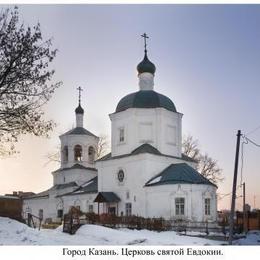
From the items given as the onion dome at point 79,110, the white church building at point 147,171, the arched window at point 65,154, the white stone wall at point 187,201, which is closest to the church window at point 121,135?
the white church building at point 147,171

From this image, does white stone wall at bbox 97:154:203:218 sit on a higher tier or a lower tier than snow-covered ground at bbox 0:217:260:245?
higher

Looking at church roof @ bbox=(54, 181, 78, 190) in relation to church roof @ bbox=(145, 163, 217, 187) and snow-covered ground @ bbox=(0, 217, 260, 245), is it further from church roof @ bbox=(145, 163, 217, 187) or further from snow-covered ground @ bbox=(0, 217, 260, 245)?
snow-covered ground @ bbox=(0, 217, 260, 245)

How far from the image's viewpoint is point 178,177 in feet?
54.7

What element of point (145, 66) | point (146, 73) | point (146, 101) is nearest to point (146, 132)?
point (146, 101)

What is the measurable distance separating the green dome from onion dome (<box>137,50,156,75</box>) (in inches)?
31.9

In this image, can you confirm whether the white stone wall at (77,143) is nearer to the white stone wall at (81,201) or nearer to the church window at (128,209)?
the white stone wall at (81,201)

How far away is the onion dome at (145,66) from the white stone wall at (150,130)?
5.47ft

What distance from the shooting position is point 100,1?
950 centimetres

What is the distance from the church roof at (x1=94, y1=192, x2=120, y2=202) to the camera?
59.4 ft

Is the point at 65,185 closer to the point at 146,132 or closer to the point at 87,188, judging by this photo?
the point at 87,188

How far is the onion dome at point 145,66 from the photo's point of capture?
19141 millimetres

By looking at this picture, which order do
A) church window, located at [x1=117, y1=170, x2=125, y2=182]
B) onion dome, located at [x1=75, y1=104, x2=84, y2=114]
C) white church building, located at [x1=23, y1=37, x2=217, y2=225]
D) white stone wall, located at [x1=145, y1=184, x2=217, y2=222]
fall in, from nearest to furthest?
1. white stone wall, located at [x1=145, y1=184, x2=217, y2=222]
2. white church building, located at [x1=23, y1=37, x2=217, y2=225]
3. church window, located at [x1=117, y1=170, x2=125, y2=182]
4. onion dome, located at [x1=75, y1=104, x2=84, y2=114]

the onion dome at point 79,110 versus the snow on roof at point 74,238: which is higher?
the onion dome at point 79,110

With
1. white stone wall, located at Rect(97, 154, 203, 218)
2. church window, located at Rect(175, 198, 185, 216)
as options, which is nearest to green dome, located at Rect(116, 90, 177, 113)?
white stone wall, located at Rect(97, 154, 203, 218)
